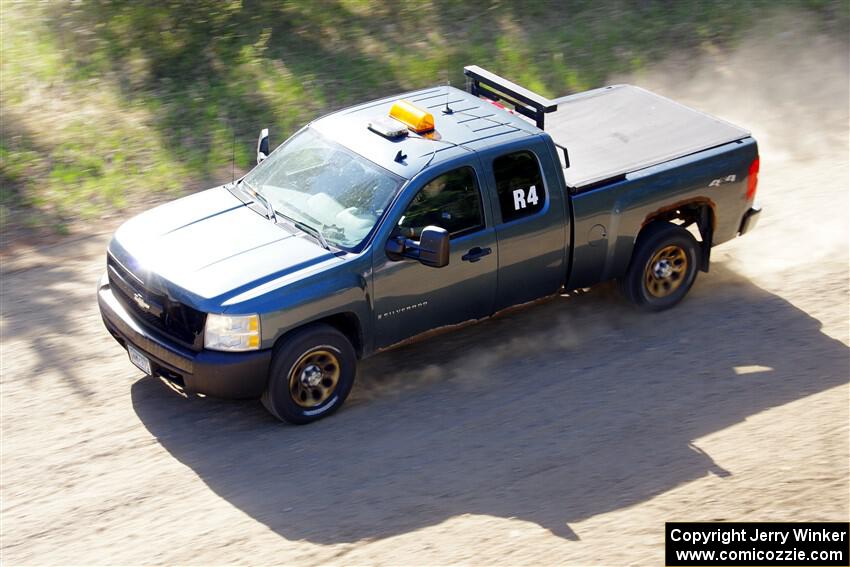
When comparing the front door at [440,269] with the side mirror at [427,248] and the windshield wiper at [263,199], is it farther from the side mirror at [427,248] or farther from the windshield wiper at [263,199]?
the windshield wiper at [263,199]

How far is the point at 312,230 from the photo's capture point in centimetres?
775

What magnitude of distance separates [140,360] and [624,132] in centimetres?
442

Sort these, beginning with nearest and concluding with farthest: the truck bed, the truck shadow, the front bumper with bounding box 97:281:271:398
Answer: the truck shadow, the front bumper with bounding box 97:281:271:398, the truck bed

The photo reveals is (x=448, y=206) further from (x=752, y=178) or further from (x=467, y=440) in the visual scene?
(x=752, y=178)

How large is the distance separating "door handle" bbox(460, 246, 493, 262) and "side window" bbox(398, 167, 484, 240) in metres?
0.15

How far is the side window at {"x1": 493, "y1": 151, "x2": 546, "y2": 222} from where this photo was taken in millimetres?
8125

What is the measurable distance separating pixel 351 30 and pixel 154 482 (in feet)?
27.6

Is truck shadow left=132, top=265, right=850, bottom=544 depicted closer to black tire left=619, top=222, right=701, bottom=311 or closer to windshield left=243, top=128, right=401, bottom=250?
black tire left=619, top=222, right=701, bottom=311

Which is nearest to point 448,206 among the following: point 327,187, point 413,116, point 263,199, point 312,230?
point 413,116

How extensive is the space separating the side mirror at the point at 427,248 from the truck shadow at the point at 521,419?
1212mm

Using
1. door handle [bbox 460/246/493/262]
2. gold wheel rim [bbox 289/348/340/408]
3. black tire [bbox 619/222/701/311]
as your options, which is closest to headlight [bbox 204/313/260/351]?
gold wheel rim [bbox 289/348/340/408]

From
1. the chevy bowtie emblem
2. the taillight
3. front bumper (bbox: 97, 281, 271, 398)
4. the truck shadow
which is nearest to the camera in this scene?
the truck shadow

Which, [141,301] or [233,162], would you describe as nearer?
[141,301]

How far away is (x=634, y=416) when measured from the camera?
8.01 m
